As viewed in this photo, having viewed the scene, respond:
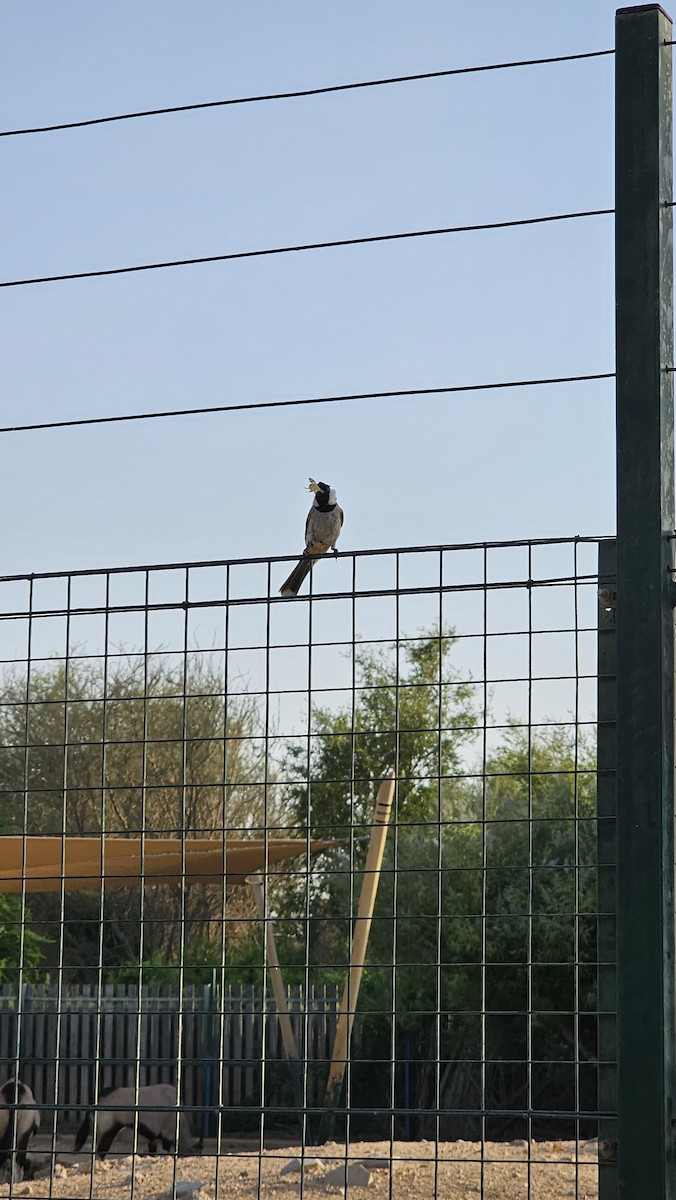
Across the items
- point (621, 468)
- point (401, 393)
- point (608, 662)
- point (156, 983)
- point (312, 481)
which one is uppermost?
point (312, 481)

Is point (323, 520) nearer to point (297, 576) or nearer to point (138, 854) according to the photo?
point (297, 576)

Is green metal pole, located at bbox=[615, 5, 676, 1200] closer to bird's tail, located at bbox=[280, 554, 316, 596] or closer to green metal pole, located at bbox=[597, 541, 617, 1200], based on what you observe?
green metal pole, located at bbox=[597, 541, 617, 1200]

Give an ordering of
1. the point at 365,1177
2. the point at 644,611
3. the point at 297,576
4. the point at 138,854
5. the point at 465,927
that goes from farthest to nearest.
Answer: the point at 465,927 < the point at 138,854 < the point at 365,1177 < the point at 297,576 < the point at 644,611

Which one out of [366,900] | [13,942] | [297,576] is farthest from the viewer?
[13,942]

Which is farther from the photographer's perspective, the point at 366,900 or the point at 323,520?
the point at 323,520

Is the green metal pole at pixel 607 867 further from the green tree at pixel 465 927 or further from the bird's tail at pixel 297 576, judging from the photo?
the green tree at pixel 465 927

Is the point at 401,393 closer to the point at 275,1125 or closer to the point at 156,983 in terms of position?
the point at 275,1125

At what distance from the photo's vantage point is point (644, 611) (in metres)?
2.61

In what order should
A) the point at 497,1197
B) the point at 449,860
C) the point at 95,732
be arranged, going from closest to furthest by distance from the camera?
1. the point at 497,1197
2. the point at 449,860
3. the point at 95,732

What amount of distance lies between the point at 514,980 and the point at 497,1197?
626 centimetres

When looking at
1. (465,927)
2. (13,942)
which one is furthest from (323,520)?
(13,942)

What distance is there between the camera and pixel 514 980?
1144cm

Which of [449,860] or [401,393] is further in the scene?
[449,860]

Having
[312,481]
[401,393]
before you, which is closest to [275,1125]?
[312,481]
